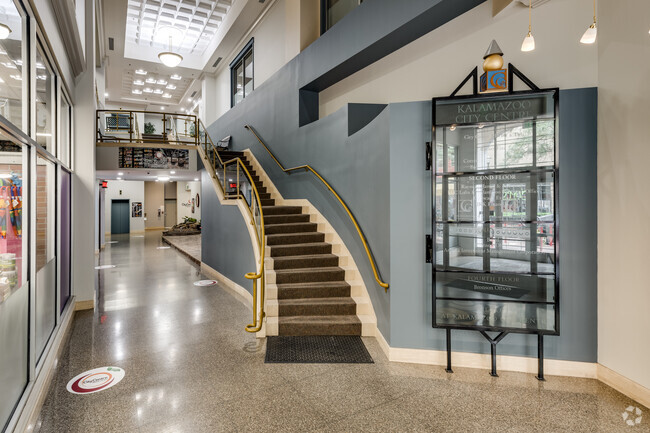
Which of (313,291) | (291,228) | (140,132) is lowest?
(313,291)

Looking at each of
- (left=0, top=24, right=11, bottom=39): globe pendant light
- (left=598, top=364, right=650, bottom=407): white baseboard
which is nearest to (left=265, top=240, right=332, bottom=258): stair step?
(left=598, top=364, right=650, bottom=407): white baseboard

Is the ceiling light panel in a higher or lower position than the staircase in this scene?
higher

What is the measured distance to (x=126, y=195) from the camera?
66.4ft

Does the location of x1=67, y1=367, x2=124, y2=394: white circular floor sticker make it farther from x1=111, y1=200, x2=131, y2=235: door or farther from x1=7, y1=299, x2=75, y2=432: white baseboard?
x1=111, y1=200, x2=131, y2=235: door

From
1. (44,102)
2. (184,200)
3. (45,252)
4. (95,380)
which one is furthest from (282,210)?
(184,200)

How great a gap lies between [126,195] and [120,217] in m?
1.33

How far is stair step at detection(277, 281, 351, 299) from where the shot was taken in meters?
5.01

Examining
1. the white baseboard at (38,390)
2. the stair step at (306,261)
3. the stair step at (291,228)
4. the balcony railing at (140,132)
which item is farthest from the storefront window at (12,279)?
the balcony railing at (140,132)

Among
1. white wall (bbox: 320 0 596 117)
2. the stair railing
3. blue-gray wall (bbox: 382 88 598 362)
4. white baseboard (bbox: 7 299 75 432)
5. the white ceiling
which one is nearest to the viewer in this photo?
white baseboard (bbox: 7 299 75 432)

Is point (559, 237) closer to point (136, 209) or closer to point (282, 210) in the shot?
Result: point (282, 210)

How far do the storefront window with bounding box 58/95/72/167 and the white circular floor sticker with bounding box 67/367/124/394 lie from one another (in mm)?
2874

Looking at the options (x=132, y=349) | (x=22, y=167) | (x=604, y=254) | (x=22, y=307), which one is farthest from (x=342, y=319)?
(x=22, y=167)

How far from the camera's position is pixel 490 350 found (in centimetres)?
367

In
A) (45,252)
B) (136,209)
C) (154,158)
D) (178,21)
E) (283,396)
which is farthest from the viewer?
(136,209)
